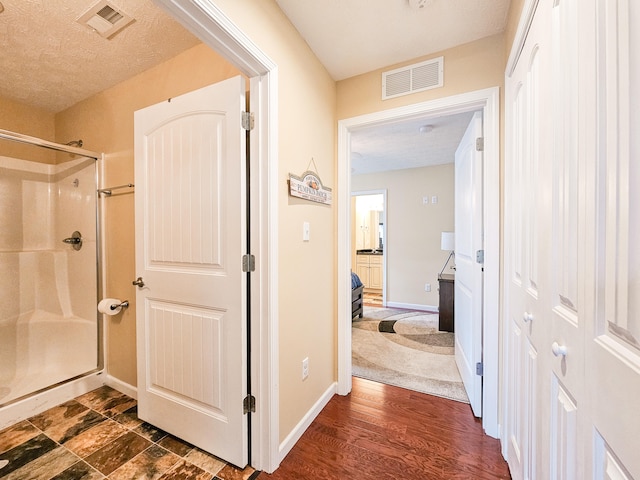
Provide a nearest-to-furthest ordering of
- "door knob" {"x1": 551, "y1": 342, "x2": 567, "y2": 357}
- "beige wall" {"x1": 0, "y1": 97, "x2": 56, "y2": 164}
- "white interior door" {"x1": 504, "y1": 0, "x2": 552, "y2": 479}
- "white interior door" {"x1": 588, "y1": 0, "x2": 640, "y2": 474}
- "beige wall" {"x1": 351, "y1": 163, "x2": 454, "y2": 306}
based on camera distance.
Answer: "white interior door" {"x1": 588, "y1": 0, "x2": 640, "y2": 474} < "door knob" {"x1": 551, "y1": 342, "x2": 567, "y2": 357} < "white interior door" {"x1": 504, "y1": 0, "x2": 552, "y2": 479} < "beige wall" {"x1": 0, "y1": 97, "x2": 56, "y2": 164} < "beige wall" {"x1": 351, "y1": 163, "x2": 454, "y2": 306}

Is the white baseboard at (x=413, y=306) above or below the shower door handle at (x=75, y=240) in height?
below

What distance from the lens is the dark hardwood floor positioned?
4.41 feet

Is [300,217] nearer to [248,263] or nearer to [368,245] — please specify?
[248,263]

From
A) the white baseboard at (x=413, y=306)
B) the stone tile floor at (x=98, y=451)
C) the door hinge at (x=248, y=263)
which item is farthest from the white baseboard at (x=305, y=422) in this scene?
the white baseboard at (x=413, y=306)

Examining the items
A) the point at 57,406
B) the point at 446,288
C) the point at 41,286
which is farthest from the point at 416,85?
the point at 41,286

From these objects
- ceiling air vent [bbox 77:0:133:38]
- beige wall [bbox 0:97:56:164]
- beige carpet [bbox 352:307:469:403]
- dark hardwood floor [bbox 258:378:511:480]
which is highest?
ceiling air vent [bbox 77:0:133:38]

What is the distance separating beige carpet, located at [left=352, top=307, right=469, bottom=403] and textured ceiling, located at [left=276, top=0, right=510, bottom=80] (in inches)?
97.6

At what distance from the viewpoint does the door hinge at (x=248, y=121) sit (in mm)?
1324

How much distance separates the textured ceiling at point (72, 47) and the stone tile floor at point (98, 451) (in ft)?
7.94

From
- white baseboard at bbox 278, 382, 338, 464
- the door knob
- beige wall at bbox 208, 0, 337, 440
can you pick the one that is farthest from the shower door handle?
the door knob

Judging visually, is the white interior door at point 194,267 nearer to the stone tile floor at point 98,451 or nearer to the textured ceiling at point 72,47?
the stone tile floor at point 98,451

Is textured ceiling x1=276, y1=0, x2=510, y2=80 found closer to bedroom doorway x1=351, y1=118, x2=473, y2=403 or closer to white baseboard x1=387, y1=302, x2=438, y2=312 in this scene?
bedroom doorway x1=351, y1=118, x2=473, y2=403

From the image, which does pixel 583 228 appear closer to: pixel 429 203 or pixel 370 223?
pixel 429 203

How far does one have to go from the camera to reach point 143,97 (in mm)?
1932
